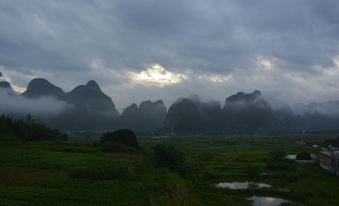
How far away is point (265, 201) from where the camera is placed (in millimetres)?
27281

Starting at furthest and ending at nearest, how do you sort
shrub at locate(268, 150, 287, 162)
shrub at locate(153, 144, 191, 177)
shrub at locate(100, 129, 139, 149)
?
shrub at locate(100, 129, 139, 149), shrub at locate(268, 150, 287, 162), shrub at locate(153, 144, 191, 177)

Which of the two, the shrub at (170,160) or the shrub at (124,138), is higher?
the shrub at (124,138)

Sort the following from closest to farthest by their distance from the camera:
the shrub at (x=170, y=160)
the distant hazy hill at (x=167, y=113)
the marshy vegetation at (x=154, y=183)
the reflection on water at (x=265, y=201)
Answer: the marshy vegetation at (x=154, y=183)
the reflection on water at (x=265, y=201)
the shrub at (x=170, y=160)
the distant hazy hill at (x=167, y=113)

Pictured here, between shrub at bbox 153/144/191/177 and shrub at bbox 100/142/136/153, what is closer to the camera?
shrub at bbox 153/144/191/177

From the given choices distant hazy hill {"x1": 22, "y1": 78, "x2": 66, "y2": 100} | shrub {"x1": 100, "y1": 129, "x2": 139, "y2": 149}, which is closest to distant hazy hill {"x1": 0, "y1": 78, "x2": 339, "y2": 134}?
distant hazy hill {"x1": 22, "y1": 78, "x2": 66, "y2": 100}

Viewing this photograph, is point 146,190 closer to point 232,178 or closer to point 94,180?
point 94,180

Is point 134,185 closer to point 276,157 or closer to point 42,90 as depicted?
point 276,157

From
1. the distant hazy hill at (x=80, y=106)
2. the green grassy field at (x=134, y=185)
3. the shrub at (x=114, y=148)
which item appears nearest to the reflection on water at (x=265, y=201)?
the green grassy field at (x=134, y=185)

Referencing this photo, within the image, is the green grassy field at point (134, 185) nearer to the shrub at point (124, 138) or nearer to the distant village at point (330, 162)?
the distant village at point (330, 162)

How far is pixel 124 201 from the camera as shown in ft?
61.2

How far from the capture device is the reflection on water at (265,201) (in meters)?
26.2

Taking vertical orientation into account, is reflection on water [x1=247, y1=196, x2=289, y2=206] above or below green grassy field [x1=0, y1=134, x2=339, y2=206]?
below

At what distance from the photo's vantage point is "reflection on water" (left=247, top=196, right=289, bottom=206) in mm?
26223

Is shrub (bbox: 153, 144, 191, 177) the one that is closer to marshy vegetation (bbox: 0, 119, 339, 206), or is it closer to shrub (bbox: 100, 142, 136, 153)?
marshy vegetation (bbox: 0, 119, 339, 206)
